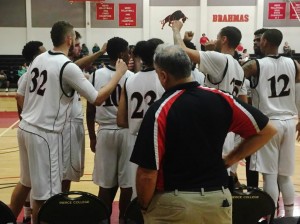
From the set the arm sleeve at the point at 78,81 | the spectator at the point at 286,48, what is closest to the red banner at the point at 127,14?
the spectator at the point at 286,48

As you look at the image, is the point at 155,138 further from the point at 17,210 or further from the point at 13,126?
the point at 13,126

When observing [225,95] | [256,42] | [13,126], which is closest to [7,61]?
[13,126]

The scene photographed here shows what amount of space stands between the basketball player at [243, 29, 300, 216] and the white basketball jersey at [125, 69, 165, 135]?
1249 mm

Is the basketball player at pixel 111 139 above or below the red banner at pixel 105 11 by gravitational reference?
below

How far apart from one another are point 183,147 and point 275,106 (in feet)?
8.17

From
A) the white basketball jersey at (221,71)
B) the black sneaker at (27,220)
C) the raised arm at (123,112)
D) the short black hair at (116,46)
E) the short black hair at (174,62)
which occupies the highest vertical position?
the short black hair at (116,46)

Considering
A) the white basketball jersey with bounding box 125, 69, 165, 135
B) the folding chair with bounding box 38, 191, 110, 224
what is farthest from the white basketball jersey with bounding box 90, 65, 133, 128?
the folding chair with bounding box 38, 191, 110, 224

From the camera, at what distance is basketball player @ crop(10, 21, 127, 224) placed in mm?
3910

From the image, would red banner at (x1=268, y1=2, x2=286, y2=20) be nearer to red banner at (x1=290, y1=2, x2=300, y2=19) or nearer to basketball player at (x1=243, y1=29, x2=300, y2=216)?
red banner at (x1=290, y1=2, x2=300, y2=19)

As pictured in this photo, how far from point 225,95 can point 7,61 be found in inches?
880

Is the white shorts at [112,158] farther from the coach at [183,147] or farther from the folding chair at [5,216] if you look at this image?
the coach at [183,147]

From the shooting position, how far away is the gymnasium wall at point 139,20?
23.9 meters

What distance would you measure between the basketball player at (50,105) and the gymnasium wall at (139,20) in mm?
20337

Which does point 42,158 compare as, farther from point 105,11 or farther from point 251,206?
point 105,11
